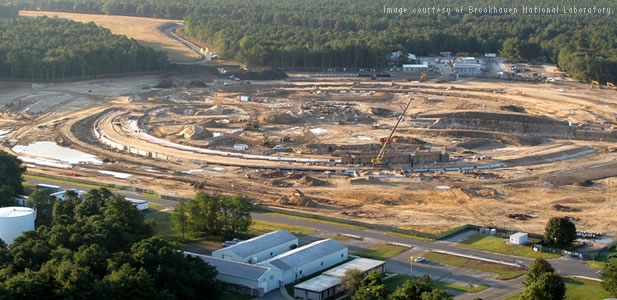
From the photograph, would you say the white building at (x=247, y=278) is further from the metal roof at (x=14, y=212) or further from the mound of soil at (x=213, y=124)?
the mound of soil at (x=213, y=124)

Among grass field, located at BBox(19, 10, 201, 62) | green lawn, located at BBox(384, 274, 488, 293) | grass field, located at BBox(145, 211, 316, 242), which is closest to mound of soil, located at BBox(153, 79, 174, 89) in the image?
grass field, located at BBox(19, 10, 201, 62)

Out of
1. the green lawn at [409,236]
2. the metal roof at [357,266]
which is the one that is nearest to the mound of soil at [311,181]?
the green lawn at [409,236]

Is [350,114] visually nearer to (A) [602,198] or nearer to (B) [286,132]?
(B) [286,132]

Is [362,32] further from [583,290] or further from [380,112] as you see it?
[583,290]

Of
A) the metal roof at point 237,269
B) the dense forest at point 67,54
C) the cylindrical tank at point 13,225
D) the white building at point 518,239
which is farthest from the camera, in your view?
the dense forest at point 67,54

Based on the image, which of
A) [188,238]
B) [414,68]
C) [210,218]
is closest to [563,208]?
[210,218]

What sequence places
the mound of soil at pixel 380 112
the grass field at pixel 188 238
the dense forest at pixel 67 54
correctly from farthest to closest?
the dense forest at pixel 67 54
the mound of soil at pixel 380 112
the grass field at pixel 188 238
